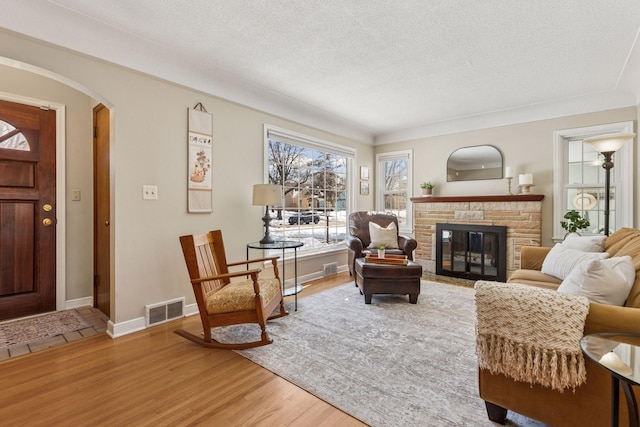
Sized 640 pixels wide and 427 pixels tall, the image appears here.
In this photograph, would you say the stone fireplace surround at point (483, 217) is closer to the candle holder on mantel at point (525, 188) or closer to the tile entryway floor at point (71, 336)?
the candle holder on mantel at point (525, 188)

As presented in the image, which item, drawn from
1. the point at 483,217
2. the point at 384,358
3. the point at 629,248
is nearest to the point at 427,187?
the point at 483,217

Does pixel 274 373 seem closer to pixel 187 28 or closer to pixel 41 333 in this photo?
pixel 41 333

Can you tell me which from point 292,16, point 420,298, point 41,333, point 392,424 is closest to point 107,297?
point 41,333

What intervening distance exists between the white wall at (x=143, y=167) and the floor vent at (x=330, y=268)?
4.48ft

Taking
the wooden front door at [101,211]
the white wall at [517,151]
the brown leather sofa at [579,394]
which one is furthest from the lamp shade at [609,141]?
the wooden front door at [101,211]

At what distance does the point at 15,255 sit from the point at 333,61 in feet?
12.0

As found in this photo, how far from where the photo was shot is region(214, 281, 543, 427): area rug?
160 cm

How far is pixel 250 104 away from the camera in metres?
3.52

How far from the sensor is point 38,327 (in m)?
2.65

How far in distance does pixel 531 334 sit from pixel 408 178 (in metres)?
4.38

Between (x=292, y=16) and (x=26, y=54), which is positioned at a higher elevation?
(x=292, y=16)

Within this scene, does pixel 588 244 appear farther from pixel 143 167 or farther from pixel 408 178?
pixel 143 167

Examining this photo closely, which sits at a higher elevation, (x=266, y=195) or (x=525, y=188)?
(x=525, y=188)

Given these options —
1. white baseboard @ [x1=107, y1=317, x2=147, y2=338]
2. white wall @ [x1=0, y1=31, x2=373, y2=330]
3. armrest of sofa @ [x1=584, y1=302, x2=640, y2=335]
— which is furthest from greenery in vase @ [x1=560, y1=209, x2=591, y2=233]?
white baseboard @ [x1=107, y1=317, x2=147, y2=338]
